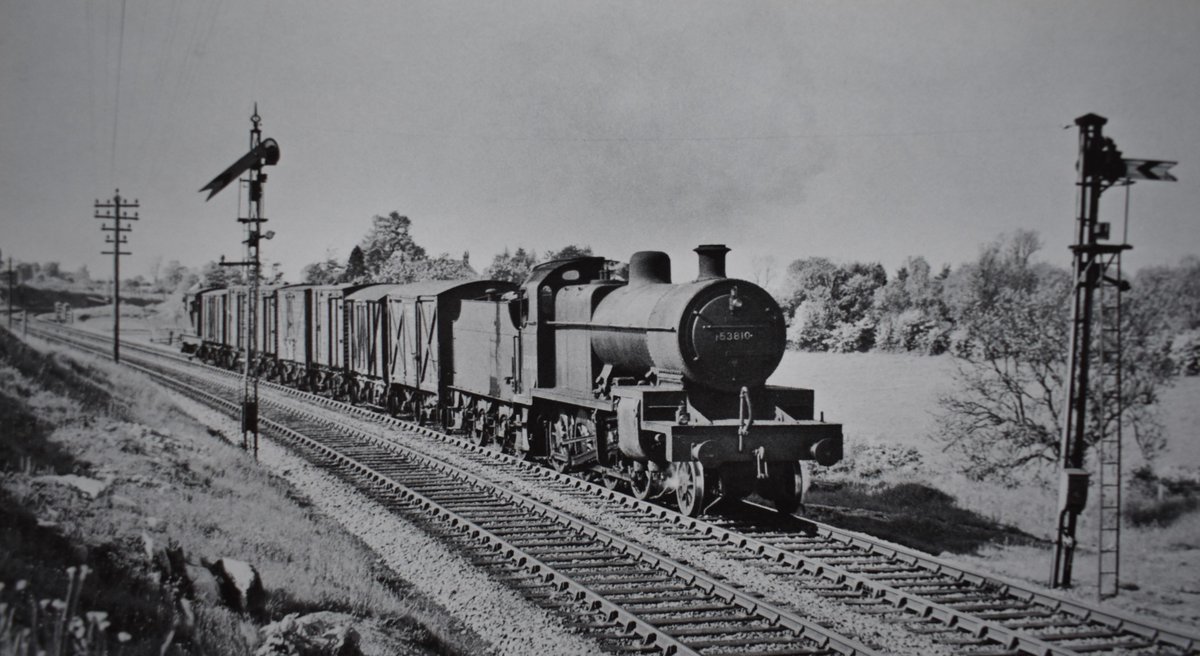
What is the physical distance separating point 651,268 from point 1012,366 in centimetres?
829

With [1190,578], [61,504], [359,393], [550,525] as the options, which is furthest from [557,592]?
[359,393]

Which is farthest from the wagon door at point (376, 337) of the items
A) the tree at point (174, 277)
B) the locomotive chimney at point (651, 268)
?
the tree at point (174, 277)

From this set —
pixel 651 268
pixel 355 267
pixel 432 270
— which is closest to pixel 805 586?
pixel 651 268

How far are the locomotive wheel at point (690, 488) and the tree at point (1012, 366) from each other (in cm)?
650

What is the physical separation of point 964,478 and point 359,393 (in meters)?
17.6

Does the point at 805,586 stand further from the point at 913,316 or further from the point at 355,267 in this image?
the point at 355,267

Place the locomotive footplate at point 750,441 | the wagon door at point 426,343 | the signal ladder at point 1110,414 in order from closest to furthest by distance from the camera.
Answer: the signal ladder at point 1110,414 → the locomotive footplate at point 750,441 → the wagon door at point 426,343

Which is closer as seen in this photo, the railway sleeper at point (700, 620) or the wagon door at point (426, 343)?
the railway sleeper at point (700, 620)

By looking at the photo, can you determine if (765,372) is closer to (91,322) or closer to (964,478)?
(964,478)

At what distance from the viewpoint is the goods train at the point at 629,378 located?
10.5 m

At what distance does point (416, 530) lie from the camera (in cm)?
1038

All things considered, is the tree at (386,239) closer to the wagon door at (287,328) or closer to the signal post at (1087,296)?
the wagon door at (287,328)

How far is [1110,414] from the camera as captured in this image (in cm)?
1130

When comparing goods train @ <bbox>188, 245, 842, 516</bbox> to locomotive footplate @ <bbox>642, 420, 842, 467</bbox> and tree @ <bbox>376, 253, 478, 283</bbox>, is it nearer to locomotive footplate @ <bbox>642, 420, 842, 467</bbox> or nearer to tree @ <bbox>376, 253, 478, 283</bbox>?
locomotive footplate @ <bbox>642, 420, 842, 467</bbox>
